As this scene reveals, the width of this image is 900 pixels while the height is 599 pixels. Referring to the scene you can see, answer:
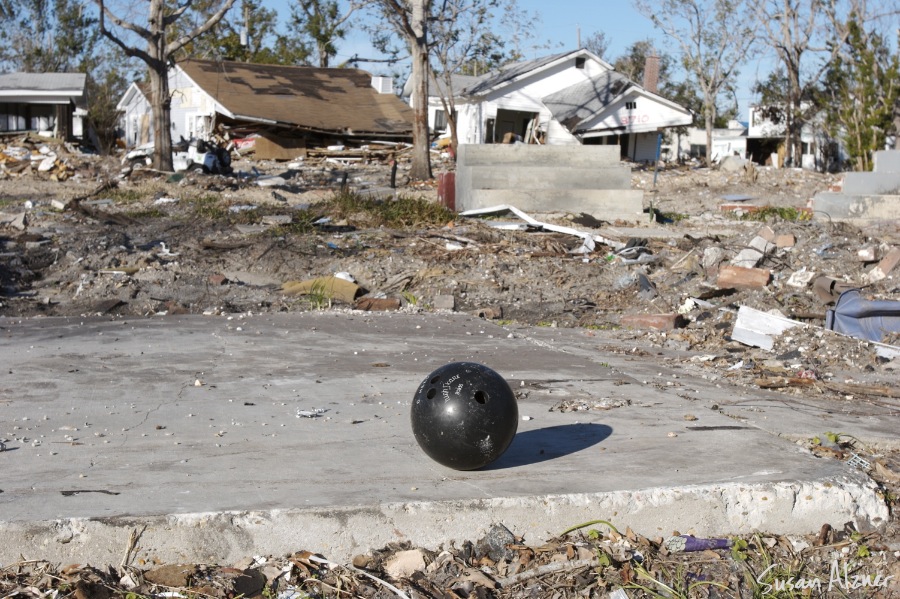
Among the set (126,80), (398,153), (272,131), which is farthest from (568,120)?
(126,80)

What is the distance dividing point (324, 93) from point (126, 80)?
25177 millimetres

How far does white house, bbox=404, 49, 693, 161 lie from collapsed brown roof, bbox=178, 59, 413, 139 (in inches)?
140

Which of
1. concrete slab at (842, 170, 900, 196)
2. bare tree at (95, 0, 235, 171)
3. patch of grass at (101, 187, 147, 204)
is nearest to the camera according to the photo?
concrete slab at (842, 170, 900, 196)

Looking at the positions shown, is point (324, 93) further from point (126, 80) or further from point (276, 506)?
point (276, 506)

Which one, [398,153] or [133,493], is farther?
[398,153]

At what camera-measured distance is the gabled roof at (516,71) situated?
4528 centimetres

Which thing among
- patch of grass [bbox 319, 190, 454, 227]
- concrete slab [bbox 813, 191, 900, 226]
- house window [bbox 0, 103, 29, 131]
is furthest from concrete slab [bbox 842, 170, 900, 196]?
house window [bbox 0, 103, 29, 131]

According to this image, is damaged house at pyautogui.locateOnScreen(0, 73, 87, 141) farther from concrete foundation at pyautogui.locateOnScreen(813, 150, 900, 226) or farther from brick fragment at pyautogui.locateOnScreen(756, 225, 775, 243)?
brick fragment at pyautogui.locateOnScreen(756, 225, 775, 243)

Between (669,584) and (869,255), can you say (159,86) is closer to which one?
(869,255)

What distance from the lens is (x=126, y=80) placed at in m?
63.5

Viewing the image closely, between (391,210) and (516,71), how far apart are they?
3227 centimetres

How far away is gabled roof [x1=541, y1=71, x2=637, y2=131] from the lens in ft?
150

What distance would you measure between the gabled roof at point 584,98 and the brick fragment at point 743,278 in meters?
35.5

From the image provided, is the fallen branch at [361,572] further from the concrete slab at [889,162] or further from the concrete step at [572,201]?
the concrete slab at [889,162]
